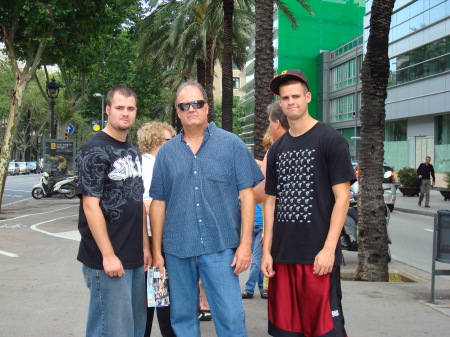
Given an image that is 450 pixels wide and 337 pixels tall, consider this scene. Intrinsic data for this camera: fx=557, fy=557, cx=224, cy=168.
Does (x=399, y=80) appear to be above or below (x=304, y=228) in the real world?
above

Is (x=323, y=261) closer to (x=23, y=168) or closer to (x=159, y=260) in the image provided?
(x=159, y=260)

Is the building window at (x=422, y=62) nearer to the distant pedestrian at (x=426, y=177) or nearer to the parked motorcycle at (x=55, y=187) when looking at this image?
the distant pedestrian at (x=426, y=177)

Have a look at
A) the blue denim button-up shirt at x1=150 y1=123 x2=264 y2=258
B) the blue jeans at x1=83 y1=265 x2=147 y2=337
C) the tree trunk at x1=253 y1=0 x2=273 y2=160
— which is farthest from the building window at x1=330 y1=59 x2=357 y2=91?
the blue jeans at x1=83 y1=265 x2=147 y2=337

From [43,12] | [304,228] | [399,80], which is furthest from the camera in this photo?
[399,80]

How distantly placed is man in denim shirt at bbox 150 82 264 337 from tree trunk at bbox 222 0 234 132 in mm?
15163

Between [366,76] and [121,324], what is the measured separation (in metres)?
5.10

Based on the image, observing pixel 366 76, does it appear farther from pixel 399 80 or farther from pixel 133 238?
pixel 399 80

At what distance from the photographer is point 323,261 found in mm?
3145

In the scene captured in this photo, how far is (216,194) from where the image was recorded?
11.4ft

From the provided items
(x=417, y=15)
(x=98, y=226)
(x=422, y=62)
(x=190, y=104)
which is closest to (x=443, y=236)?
(x=190, y=104)

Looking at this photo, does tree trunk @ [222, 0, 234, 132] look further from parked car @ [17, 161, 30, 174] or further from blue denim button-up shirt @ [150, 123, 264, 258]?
parked car @ [17, 161, 30, 174]

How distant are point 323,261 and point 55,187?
22.0 m

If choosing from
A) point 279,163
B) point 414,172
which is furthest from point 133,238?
point 414,172

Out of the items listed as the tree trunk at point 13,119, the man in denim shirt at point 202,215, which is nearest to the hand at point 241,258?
the man in denim shirt at point 202,215
